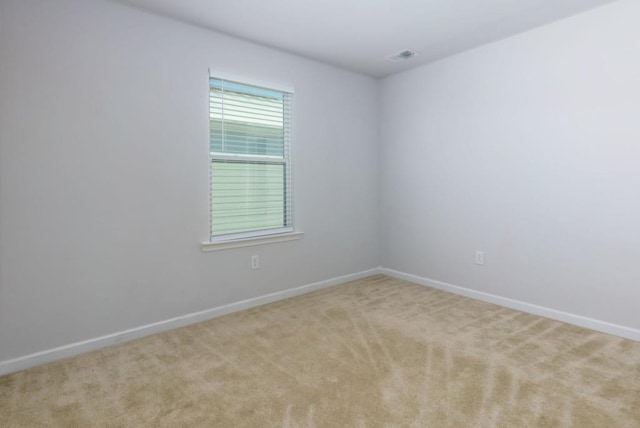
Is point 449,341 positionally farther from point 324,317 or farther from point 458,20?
point 458,20

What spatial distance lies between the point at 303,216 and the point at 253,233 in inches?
22.5

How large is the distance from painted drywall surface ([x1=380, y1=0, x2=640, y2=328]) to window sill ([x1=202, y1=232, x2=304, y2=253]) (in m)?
1.40

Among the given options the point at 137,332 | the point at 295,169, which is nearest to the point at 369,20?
the point at 295,169

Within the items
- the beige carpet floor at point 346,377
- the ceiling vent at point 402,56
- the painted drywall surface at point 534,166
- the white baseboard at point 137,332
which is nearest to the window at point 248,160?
the white baseboard at point 137,332

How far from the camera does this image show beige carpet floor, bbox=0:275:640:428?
1.77m

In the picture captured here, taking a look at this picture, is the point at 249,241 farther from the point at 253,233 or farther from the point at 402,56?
the point at 402,56

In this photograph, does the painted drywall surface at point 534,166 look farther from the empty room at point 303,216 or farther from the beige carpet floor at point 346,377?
the beige carpet floor at point 346,377

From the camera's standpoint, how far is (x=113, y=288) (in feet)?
8.50

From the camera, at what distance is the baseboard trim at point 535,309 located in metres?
2.67

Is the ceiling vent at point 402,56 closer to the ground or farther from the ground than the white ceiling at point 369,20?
farther from the ground

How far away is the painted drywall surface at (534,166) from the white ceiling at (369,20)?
0.28 metres

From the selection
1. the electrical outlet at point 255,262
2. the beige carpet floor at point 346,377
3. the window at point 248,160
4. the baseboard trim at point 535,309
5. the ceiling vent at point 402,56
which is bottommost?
the beige carpet floor at point 346,377

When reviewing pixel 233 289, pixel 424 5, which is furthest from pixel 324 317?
pixel 424 5

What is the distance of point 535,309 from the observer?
3119mm
